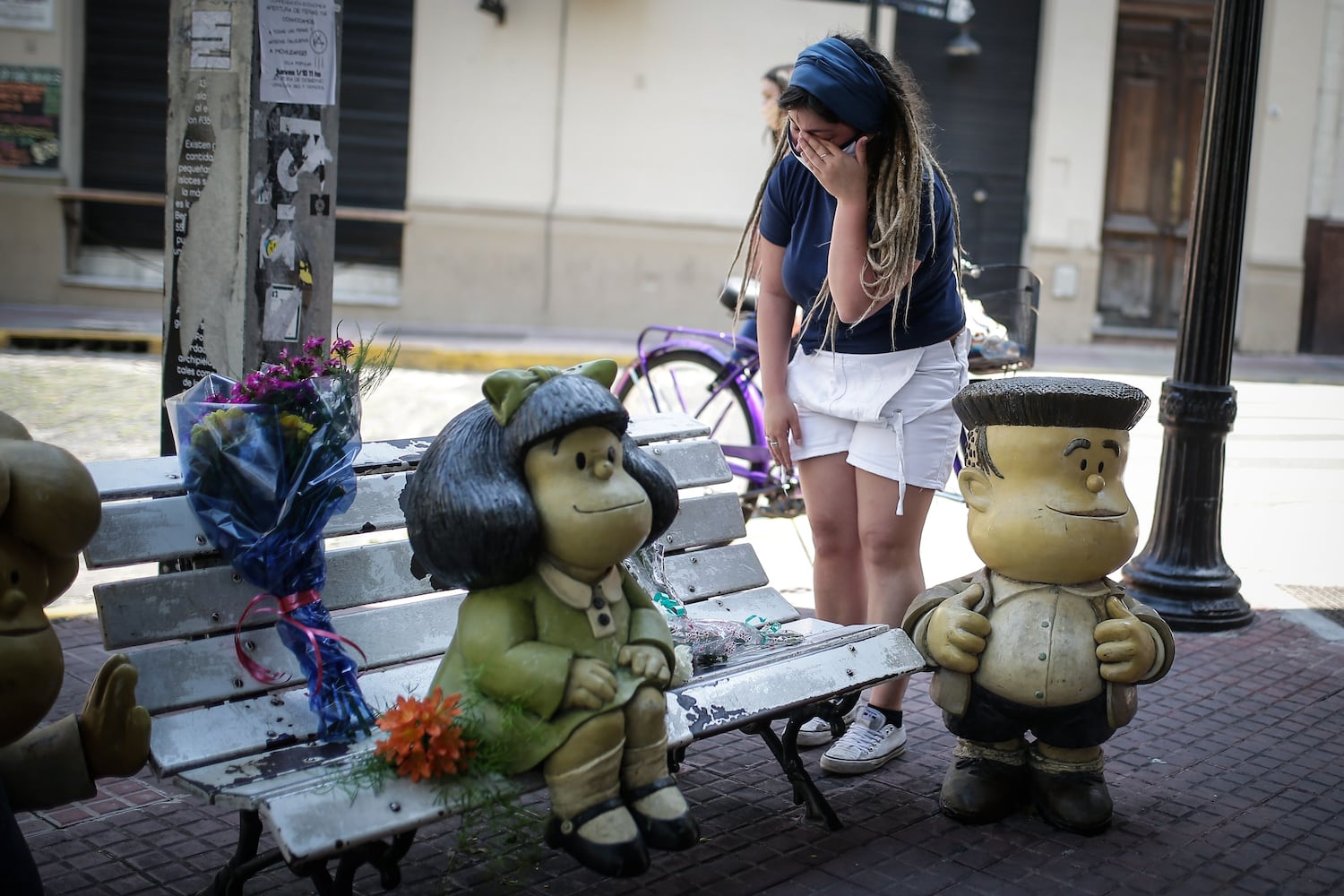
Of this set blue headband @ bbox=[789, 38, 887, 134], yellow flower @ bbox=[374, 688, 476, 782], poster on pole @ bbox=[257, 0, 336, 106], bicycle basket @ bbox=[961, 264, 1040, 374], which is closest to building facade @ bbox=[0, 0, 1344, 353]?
bicycle basket @ bbox=[961, 264, 1040, 374]

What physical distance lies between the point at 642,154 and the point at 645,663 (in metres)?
12.4

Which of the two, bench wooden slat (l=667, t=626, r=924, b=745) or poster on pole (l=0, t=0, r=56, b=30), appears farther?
poster on pole (l=0, t=0, r=56, b=30)

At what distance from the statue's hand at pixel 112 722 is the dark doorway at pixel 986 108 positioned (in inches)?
528

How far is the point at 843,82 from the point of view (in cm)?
338

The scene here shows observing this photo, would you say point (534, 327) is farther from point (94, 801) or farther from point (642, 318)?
point (94, 801)

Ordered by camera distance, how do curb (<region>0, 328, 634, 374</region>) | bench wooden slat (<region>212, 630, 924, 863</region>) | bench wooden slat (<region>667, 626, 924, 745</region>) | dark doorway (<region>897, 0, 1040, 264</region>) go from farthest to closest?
dark doorway (<region>897, 0, 1040, 264</region>)
curb (<region>0, 328, 634, 374</region>)
bench wooden slat (<region>667, 626, 924, 745</region>)
bench wooden slat (<region>212, 630, 924, 863</region>)

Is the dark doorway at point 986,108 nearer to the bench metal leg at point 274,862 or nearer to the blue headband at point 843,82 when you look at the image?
the blue headband at point 843,82

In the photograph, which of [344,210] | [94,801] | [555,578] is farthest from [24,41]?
[555,578]

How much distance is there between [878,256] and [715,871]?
63.6 inches

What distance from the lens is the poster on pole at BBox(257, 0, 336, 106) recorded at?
12.8 feet

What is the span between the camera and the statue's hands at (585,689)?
8.81 ft

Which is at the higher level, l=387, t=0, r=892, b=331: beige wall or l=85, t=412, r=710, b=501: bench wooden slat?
l=387, t=0, r=892, b=331: beige wall

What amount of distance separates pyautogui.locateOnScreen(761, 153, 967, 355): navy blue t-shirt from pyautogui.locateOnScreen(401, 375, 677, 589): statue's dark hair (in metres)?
1.14

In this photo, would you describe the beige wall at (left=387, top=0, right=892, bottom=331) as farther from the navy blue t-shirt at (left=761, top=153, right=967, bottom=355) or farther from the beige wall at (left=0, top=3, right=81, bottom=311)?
the navy blue t-shirt at (left=761, top=153, right=967, bottom=355)
